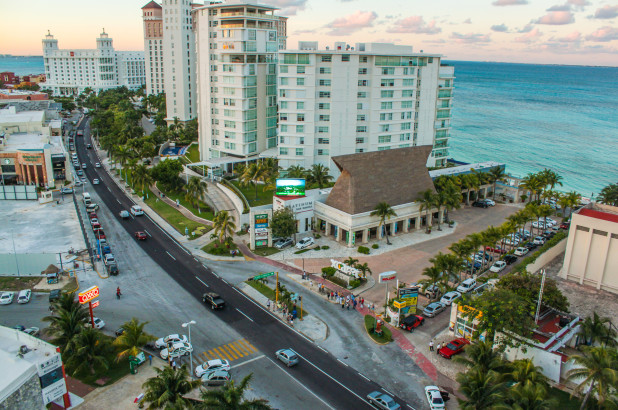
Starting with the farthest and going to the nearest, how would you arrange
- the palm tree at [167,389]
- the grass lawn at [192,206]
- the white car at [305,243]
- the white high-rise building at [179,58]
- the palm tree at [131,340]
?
the white high-rise building at [179,58] < the grass lawn at [192,206] < the white car at [305,243] < the palm tree at [131,340] < the palm tree at [167,389]

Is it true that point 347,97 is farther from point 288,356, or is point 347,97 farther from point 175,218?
point 288,356

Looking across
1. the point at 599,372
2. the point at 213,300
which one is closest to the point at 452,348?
the point at 599,372

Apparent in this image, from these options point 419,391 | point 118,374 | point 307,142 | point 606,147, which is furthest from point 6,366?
point 606,147

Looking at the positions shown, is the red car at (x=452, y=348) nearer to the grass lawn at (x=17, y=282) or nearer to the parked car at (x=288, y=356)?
the parked car at (x=288, y=356)

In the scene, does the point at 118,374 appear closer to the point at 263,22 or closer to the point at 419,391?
the point at 419,391

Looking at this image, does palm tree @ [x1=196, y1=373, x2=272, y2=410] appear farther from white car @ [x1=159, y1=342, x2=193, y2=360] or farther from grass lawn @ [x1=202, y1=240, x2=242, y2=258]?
grass lawn @ [x1=202, y1=240, x2=242, y2=258]

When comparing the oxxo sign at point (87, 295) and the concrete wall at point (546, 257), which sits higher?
the oxxo sign at point (87, 295)

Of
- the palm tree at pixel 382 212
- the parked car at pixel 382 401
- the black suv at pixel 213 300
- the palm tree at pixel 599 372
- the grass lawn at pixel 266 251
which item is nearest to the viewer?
the palm tree at pixel 599 372

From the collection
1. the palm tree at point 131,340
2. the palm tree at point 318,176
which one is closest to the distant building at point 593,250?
the palm tree at point 318,176
